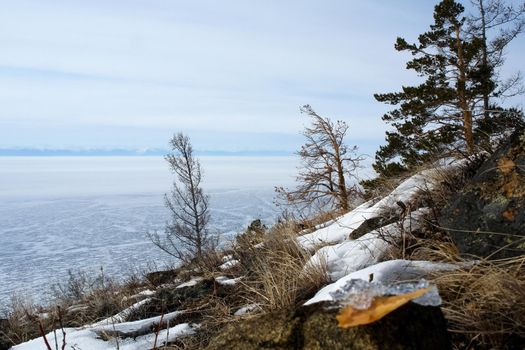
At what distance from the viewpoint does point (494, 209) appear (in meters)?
2.80

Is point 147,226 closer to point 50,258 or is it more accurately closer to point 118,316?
point 50,258

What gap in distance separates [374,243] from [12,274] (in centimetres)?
4835

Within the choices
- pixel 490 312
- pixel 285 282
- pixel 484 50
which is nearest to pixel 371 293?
pixel 490 312

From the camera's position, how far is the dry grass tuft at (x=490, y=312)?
1.82 metres

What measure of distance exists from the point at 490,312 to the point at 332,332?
3.00 ft

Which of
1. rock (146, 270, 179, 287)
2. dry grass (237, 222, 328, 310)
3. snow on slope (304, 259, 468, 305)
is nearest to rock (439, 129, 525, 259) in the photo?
snow on slope (304, 259, 468, 305)

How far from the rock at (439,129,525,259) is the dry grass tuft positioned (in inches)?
17.7

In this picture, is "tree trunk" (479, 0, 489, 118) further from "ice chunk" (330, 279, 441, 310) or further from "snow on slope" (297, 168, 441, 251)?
"ice chunk" (330, 279, 441, 310)

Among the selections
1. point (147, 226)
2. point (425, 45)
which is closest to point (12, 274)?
point (147, 226)

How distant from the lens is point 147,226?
70.2 m

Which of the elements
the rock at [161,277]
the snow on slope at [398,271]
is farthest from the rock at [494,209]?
the rock at [161,277]

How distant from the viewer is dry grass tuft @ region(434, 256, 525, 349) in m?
1.82

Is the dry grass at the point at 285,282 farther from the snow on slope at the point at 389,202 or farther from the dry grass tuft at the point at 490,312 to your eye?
the dry grass tuft at the point at 490,312

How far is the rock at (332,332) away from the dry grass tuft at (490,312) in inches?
20.1
